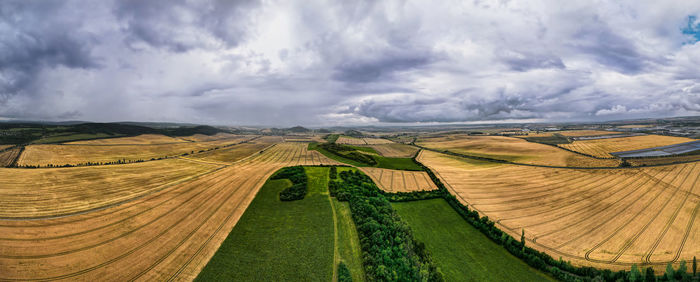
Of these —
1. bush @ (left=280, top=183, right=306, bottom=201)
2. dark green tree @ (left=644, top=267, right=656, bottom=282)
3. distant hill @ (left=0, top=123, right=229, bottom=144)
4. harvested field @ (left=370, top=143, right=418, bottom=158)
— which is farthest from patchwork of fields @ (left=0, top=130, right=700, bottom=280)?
distant hill @ (left=0, top=123, right=229, bottom=144)

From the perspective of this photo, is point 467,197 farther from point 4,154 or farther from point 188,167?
point 4,154

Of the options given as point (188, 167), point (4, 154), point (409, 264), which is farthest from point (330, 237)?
point (4, 154)

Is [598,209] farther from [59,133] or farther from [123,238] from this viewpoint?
[59,133]

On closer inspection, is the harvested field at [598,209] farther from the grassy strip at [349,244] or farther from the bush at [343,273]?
the bush at [343,273]

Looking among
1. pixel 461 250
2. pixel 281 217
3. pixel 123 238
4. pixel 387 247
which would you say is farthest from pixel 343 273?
pixel 123 238

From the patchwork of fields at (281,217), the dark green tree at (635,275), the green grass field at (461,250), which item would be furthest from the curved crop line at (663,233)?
the green grass field at (461,250)
